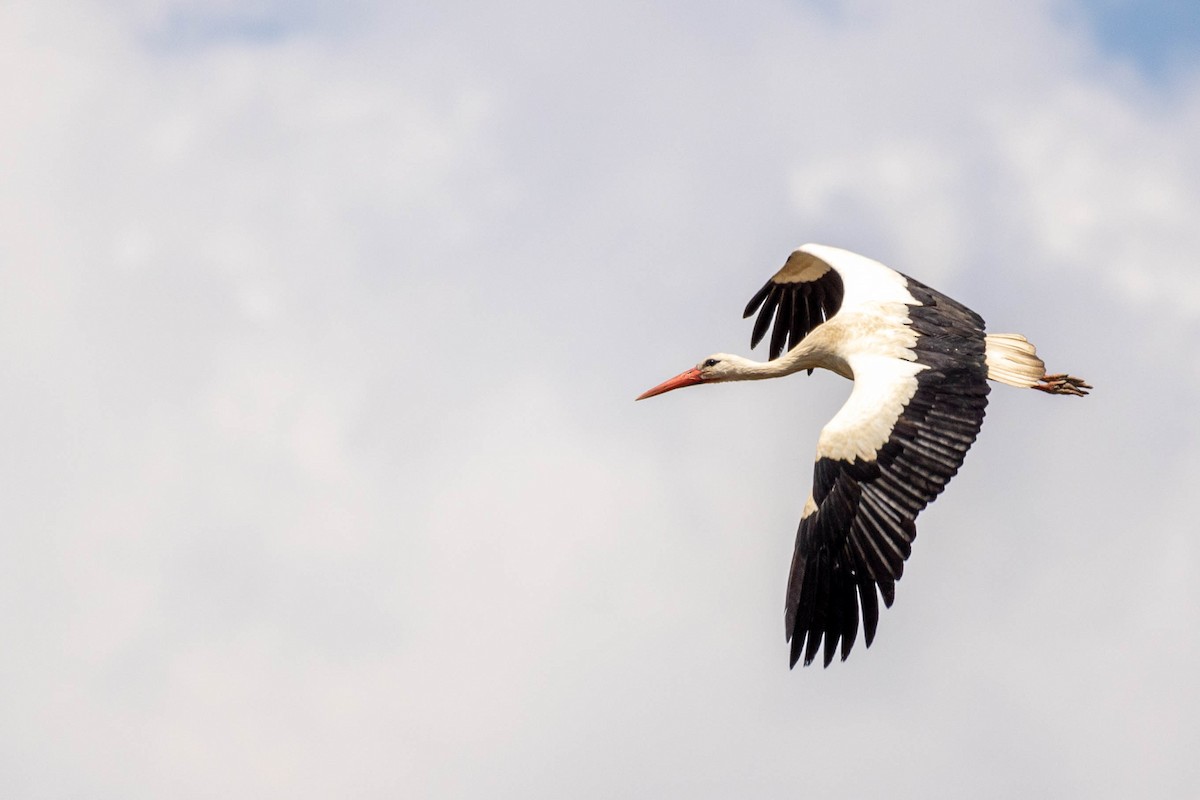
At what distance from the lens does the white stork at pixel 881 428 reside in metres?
12.8

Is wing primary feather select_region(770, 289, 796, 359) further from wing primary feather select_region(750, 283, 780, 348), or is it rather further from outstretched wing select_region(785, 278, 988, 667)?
outstretched wing select_region(785, 278, 988, 667)

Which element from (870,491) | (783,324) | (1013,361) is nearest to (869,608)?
(870,491)

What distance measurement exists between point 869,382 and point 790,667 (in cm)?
229

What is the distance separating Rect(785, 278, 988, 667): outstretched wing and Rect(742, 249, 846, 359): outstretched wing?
3567 mm

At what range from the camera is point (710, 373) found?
16672 millimetres

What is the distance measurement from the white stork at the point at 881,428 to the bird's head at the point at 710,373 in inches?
15.9

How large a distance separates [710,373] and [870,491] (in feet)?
12.6

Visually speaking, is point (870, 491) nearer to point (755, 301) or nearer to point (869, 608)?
point (869, 608)

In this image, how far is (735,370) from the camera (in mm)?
16516

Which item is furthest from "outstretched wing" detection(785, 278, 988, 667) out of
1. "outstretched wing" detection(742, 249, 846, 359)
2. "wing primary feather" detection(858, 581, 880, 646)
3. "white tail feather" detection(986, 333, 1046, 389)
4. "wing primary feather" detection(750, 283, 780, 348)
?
"wing primary feather" detection(750, 283, 780, 348)

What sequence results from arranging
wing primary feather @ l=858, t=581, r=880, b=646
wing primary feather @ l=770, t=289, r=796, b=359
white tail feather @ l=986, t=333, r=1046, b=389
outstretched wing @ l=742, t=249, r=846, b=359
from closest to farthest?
1. wing primary feather @ l=858, t=581, r=880, b=646
2. white tail feather @ l=986, t=333, r=1046, b=389
3. outstretched wing @ l=742, t=249, r=846, b=359
4. wing primary feather @ l=770, t=289, r=796, b=359

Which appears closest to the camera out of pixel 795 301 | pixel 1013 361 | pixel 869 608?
pixel 869 608

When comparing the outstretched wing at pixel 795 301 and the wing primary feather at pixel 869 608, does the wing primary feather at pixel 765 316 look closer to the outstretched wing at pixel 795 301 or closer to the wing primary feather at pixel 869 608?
the outstretched wing at pixel 795 301

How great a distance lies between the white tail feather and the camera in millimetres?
15133
